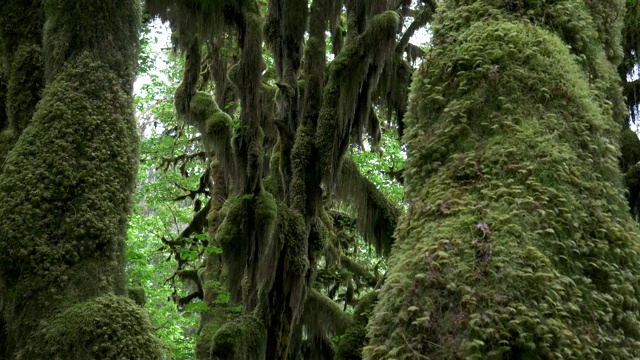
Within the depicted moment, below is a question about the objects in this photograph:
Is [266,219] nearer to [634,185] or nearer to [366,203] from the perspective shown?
[366,203]

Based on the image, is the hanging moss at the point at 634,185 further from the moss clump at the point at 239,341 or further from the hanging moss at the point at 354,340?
the moss clump at the point at 239,341

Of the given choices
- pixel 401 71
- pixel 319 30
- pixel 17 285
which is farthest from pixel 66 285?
pixel 401 71

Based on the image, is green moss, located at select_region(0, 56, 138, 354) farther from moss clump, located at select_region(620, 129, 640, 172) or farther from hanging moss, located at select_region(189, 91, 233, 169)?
hanging moss, located at select_region(189, 91, 233, 169)

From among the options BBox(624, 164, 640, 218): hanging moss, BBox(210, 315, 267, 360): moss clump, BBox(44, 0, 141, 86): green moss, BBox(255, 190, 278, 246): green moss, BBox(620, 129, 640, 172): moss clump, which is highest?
BBox(44, 0, 141, 86): green moss

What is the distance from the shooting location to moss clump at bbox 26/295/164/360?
4.93 metres

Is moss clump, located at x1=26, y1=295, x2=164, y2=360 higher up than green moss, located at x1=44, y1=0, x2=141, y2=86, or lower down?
lower down

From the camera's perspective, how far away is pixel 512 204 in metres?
2.31

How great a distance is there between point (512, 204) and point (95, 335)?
3.69 meters

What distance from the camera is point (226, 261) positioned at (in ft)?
34.9

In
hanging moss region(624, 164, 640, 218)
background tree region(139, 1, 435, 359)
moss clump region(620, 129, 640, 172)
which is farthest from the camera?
background tree region(139, 1, 435, 359)

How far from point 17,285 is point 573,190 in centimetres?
430

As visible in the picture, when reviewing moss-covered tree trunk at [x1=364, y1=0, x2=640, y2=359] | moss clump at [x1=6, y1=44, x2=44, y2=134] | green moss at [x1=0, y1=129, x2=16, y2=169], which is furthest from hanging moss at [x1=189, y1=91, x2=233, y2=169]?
moss-covered tree trunk at [x1=364, y1=0, x2=640, y2=359]

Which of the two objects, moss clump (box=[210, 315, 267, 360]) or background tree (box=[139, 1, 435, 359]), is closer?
moss clump (box=[210, 315, 267, 360])

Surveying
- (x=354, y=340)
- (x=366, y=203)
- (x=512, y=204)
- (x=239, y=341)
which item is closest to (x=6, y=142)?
(x=239, y=341)
